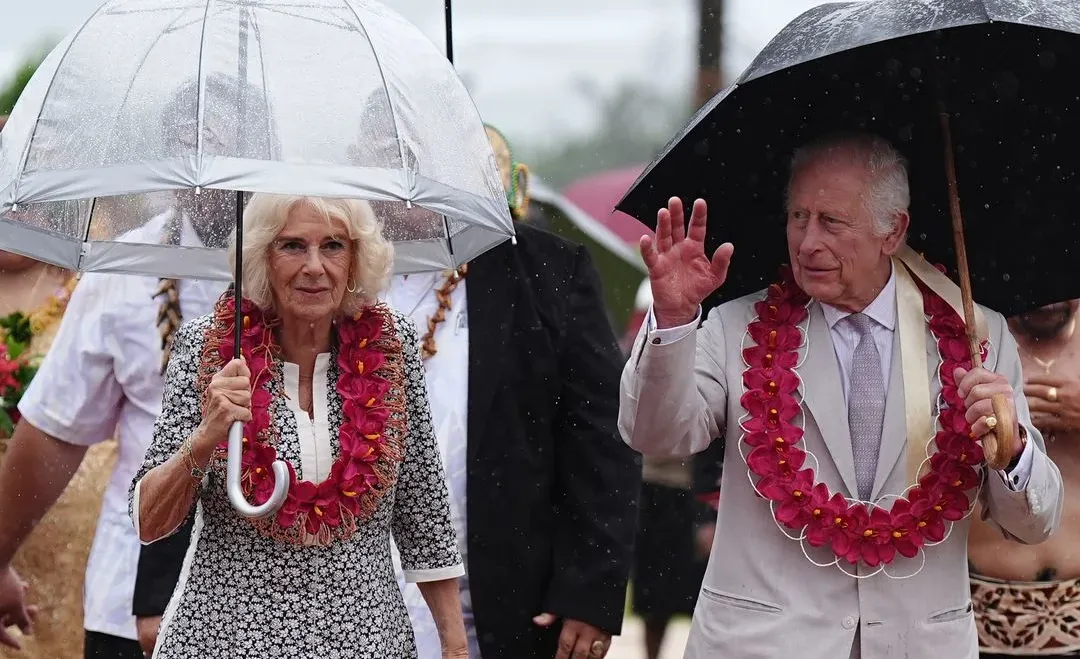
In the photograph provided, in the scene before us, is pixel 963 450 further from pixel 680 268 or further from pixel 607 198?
pixel 607 198

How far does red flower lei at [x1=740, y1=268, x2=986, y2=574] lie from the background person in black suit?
3.56 feet

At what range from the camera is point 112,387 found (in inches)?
226

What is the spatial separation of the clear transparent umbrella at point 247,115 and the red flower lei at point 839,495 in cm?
80

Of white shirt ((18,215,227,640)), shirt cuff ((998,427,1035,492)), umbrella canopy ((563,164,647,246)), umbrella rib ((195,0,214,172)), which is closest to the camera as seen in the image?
umbrella rib ((195,0,214,172))

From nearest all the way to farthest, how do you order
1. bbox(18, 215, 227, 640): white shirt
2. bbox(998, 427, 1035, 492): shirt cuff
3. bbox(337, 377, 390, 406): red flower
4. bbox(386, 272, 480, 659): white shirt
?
bbox(998, 427, 1035, 492): shirt cuff, bbox(337, 377, 390, 406): red flower, bbox(386, 272, 480, 659): white shirt, bbox(18, 215, 227, 640): white shirt

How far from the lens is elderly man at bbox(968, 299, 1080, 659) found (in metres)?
5.88

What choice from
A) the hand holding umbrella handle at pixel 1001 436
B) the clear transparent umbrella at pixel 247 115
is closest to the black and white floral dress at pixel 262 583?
the clear transparent umbrella at pixel 247 115

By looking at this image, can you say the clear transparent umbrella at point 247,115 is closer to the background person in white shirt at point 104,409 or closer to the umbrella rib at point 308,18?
the umbrella rib at point 308,18

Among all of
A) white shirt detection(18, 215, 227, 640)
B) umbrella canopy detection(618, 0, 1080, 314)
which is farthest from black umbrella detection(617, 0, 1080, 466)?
white shirt detection(18, 215, 227, 640)

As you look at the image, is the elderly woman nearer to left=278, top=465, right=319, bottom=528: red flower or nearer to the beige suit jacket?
left=278, top=465, right=319, bottom=528: red flower

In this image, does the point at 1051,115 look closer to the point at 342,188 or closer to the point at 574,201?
the point at 342,188

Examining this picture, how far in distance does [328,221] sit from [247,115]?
62cm

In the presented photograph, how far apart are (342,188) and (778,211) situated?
1.48m

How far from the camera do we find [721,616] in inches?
186
